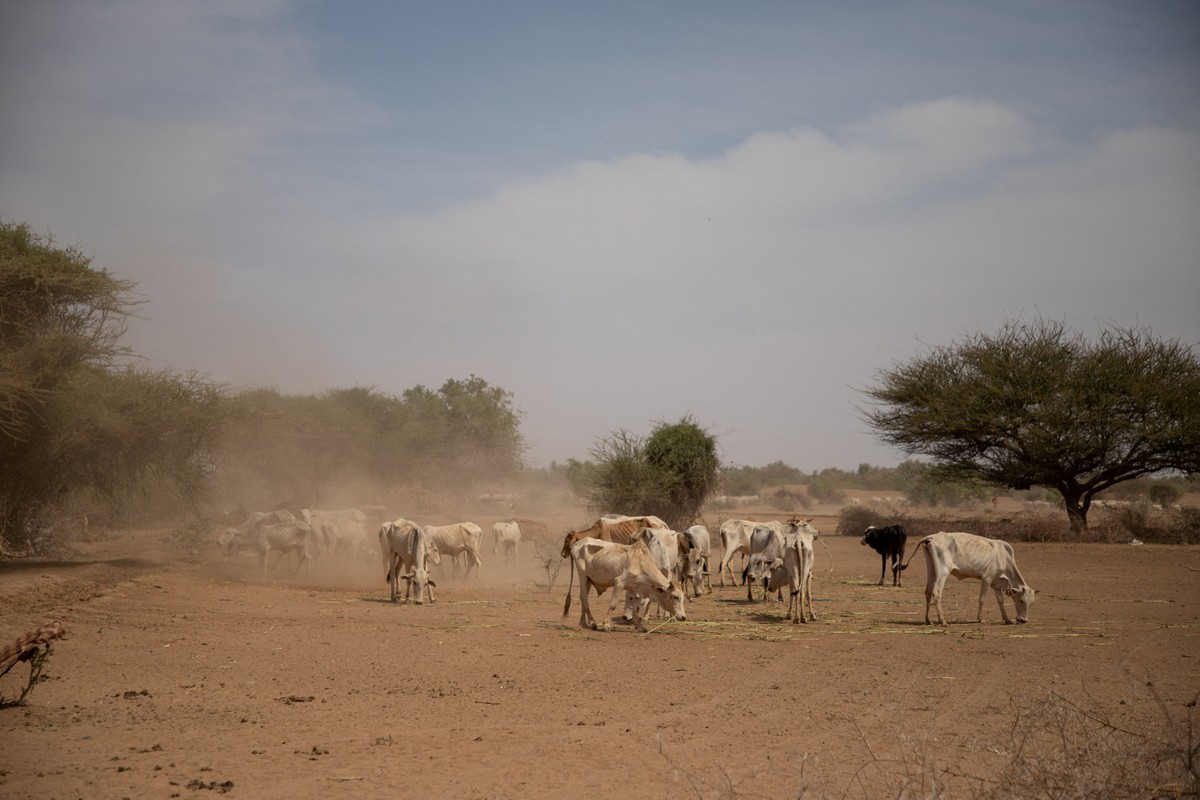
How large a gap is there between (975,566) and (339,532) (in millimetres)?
18293

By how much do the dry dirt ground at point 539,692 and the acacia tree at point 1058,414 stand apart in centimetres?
1221

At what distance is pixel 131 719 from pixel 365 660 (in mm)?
3485

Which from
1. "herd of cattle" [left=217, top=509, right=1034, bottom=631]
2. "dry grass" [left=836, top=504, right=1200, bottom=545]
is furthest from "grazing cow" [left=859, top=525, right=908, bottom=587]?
"dry grass" [left=836, top=504, right=1200, bottom=545]

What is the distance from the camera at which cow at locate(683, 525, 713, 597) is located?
19578mm

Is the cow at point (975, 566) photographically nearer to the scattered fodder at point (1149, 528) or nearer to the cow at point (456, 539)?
the cow at point (456, 539)

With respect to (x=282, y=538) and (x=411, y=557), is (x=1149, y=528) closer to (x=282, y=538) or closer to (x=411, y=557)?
(x=411, y=557)

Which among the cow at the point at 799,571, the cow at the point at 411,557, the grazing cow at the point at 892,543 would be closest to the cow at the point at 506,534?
the cow at the point at 411,557

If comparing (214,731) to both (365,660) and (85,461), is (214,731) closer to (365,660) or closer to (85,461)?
(365,660)

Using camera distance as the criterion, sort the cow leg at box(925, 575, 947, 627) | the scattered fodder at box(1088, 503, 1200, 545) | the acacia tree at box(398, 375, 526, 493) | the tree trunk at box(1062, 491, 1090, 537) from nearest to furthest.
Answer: the cow leg at box(925, 575, 947, 627) < the scattered fodder at box(1088, 503, 1200, 545) < the tree trunk at box(1062, 491, 1090, 537) < the acacia tree at box(398, 375, 526, 493)

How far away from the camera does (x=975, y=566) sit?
15.8 metres

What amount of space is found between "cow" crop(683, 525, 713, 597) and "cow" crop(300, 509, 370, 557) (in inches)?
465

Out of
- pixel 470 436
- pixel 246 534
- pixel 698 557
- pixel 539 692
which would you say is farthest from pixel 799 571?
pixel 470 436

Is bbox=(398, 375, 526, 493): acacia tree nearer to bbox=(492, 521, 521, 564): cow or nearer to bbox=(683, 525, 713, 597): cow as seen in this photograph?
bbox=(492, 521, 521, 564): cow

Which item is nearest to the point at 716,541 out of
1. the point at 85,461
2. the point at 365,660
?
the point at 85,461
